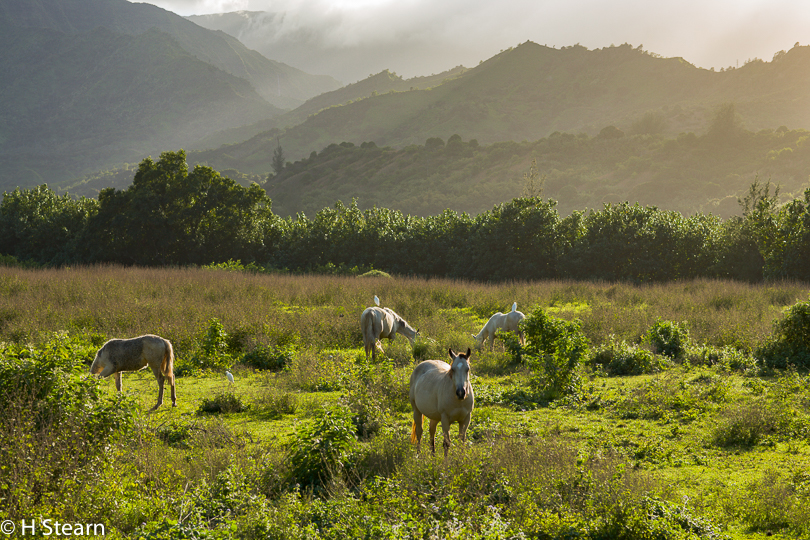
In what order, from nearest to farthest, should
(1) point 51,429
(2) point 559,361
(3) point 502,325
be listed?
(1) point 51,429 < (2) point 559,361 < (3) point 502,325

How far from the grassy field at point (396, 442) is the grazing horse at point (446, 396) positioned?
417 mm

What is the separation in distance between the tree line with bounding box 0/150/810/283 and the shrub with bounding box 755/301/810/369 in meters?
15.6

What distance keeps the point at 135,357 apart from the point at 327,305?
37.9 ft

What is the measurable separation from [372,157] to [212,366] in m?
119

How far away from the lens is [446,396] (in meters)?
7.03

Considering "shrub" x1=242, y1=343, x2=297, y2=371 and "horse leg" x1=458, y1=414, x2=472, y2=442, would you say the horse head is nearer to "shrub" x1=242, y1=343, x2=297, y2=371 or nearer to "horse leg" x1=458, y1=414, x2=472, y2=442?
"horse leg" x1=458, y1=414, x2=472, y2=442

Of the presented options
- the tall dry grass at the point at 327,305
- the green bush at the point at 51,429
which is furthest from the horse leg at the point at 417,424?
the tall dry grass at the point at 327,305

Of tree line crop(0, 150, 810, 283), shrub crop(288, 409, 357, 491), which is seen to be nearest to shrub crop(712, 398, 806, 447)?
shrub crop(288, 409, 357, 491)

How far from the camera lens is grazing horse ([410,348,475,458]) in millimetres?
6738

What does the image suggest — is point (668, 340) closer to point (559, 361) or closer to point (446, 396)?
point (559, 361)

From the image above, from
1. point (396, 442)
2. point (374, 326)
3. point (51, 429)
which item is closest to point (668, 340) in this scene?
point (374, 326)

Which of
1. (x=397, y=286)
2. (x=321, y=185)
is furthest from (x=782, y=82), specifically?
(x=397, y=286)

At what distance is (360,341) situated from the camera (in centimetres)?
1689

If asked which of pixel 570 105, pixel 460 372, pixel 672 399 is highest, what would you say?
pixel 570 105
